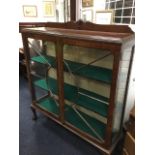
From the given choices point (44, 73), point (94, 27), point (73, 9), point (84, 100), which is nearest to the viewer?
point (94, 27)

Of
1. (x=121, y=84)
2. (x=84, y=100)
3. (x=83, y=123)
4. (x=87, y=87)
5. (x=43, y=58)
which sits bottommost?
(x=83, y=123)

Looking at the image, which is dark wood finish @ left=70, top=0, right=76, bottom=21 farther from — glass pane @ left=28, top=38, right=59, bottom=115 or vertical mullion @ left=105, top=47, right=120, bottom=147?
vertical mullion @ left=105, top=47, right=120, bottom=147

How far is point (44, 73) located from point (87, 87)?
61cm

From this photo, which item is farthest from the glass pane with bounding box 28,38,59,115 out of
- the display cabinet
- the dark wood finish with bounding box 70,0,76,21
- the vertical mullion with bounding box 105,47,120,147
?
the vertical mullion with bounding box 105,47,120,147

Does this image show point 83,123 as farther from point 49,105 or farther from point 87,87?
point 49,105

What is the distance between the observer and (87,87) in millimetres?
1599

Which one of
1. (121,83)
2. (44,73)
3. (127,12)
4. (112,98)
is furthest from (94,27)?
(44,73)

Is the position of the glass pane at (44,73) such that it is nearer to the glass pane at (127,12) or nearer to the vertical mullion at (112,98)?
the vertical mullion at (112,98)

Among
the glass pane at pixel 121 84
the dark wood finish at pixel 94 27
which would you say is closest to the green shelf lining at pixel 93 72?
the glass pane at pixel 121 84

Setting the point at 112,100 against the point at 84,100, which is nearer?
the point at 112,100
